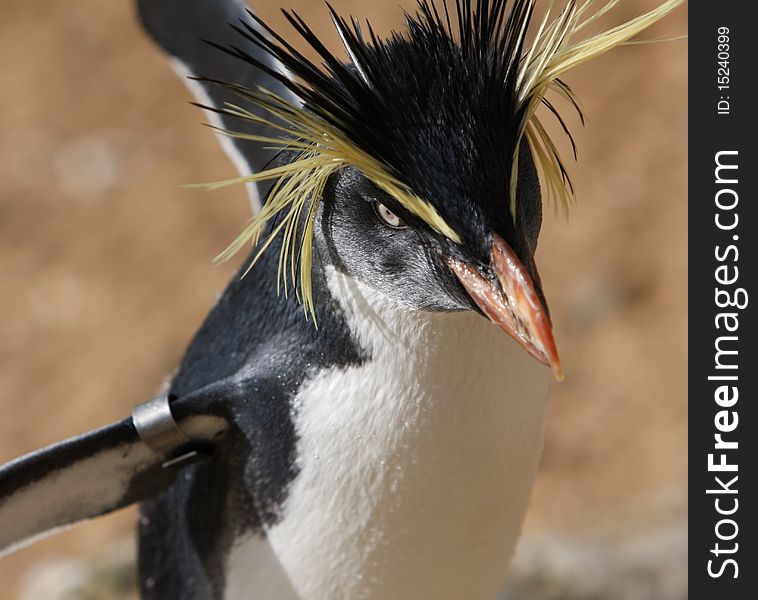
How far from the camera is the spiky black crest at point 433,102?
1156 mm

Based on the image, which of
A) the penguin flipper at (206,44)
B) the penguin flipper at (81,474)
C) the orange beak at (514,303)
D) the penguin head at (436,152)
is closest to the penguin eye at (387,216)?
the penguin head at (436,152)

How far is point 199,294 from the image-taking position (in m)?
3.65

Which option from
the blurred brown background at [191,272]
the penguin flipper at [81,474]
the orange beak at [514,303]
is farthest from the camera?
the blurred brown background at [191,272]

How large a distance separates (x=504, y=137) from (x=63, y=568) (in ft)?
6.20

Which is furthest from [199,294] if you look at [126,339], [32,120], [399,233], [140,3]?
[399,233]

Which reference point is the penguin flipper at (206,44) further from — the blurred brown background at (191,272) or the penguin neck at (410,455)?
the blurred brown background at (191,272)

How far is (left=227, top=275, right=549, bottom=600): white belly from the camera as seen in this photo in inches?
51.5

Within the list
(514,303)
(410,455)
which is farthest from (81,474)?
(514,303)

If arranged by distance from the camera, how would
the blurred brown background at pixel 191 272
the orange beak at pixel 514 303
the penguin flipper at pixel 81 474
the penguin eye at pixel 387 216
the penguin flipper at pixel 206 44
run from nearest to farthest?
the orange beak at pixel 514 303, the penguin eye at pixel 387 216, the penguin flipper at pixel 81 474, the penguin flipper at pixel 206 44, the blurred brown background at pixel 191 272

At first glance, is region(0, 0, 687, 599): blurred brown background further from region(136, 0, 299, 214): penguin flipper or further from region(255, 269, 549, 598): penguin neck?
region(136, 0, 299, 214): penguin flipper

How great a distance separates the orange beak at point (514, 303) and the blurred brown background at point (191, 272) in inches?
57.0

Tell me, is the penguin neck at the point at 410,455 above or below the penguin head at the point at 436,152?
below

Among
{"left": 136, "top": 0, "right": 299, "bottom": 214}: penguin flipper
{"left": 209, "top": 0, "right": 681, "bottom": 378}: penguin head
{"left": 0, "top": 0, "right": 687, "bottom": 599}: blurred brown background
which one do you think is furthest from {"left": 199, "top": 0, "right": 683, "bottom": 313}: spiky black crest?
{"left": 0, "top": 0, "right": 687, "bottom": 599}: blurred brown background

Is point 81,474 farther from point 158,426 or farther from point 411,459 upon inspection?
point 411,459
